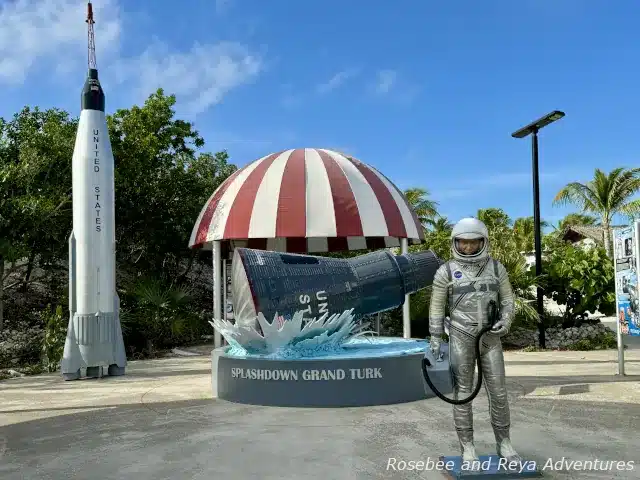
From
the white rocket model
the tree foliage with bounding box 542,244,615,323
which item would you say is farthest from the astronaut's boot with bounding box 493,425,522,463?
the tree foliage with bounding box 542,244,615,323

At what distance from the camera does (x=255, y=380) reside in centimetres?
789

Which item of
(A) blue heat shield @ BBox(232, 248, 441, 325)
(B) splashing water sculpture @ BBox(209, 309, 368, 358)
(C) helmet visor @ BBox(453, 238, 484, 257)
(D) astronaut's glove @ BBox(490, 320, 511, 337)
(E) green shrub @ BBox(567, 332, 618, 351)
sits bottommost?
(E) green shrub @ BBox(567, 332, 618, 351)

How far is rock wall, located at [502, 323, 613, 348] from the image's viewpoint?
16.3 m

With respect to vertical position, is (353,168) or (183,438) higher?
(353,168)

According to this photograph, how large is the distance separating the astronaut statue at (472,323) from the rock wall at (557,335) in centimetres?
1198

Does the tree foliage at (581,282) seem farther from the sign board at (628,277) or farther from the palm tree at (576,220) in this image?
the palm tree at (576,220)

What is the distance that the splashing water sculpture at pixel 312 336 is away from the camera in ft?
25.1

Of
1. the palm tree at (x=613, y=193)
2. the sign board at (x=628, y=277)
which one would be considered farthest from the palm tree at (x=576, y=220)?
the sign board at (x=628, y=277)

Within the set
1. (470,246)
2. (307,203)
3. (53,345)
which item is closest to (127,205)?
(53,345)

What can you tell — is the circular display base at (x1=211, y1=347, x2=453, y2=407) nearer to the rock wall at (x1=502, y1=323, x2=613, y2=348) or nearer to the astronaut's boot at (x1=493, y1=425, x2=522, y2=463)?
the astronaut's boot at (x1=493, y1=425, x2=522, y2=463)

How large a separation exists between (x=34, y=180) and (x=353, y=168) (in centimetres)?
975

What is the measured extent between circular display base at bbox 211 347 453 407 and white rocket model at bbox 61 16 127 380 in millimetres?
4525

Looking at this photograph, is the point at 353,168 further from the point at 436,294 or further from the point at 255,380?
the point at 436,294

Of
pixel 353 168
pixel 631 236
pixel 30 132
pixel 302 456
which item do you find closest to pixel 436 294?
pixel 302 456
